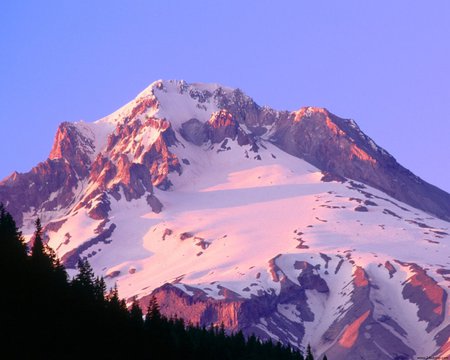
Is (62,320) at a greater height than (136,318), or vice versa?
(136,318)

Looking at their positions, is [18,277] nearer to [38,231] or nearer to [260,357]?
[38,231]

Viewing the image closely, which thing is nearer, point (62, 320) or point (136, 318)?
point (62, 320)

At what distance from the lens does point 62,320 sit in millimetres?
136375

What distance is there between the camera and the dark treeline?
128 meters

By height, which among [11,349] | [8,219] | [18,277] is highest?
[8,219]

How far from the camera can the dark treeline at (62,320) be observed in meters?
128

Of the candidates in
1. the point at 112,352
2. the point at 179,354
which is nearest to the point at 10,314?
the point at 112,352

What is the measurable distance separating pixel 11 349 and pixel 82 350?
13.3m

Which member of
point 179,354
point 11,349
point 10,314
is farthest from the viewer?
point 179,354

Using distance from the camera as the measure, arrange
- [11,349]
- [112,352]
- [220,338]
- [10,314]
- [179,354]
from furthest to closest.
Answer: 1. [220,338]
2. [179,354]
3. [112,352]
4. [10,314]
5. [11,349]

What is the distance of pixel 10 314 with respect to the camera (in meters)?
130

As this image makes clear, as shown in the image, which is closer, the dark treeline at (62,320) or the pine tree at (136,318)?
the dark treeline at (62,320)

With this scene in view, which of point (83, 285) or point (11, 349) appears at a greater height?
point (83, 285)

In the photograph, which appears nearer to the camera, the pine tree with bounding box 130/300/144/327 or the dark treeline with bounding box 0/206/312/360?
the dark treeline with bounding box 0/206/312/360
